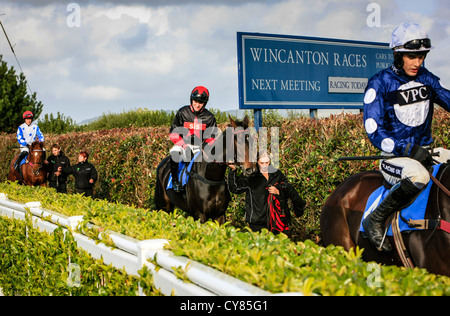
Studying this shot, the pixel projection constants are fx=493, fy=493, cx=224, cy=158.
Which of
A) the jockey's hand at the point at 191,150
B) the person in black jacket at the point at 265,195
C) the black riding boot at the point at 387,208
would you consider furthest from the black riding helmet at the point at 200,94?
the black riding boot at the point at 387,208

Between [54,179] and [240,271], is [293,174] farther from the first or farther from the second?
[54,179]

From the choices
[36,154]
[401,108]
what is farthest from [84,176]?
[401,108]

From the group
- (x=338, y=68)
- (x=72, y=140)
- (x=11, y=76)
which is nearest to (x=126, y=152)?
(x=72, y=140)

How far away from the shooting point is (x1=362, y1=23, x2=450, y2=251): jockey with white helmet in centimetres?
400

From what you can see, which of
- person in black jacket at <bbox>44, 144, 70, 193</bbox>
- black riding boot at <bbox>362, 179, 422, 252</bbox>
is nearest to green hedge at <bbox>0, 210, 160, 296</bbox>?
black riding boot at <bbox>362, 179, 422, 252</bbox>

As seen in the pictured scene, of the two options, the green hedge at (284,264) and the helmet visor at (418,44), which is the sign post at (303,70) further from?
the green hedge at (284,264)

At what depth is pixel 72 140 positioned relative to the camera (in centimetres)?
1639

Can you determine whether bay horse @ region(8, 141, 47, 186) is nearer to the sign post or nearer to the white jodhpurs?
the sign post

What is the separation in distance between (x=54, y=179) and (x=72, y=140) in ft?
9.98

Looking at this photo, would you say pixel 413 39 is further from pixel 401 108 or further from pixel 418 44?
pixel 401 108

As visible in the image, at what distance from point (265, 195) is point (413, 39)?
10.1ft

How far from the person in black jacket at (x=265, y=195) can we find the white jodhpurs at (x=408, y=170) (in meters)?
2.49

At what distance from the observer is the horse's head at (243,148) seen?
6203 mm

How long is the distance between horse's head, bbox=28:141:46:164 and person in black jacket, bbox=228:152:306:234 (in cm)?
818
